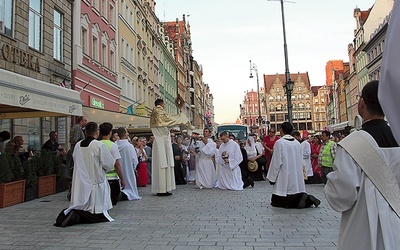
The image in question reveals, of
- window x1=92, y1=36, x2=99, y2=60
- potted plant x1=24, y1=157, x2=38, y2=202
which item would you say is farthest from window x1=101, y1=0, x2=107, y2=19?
potted plant x1=24, y1=157, x2=38, y2=202

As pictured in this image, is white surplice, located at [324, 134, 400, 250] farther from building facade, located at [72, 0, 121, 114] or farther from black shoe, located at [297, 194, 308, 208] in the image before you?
building facade, located at [72, 0, 121, 114]

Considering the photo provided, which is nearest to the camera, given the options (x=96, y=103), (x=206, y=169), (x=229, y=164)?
(x=229, y=164)

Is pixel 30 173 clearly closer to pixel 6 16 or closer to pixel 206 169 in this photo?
pixel 206 169

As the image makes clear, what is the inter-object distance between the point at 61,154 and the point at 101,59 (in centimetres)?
1405

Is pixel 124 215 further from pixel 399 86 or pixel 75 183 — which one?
pixel 399 86

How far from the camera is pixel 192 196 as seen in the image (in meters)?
11.6

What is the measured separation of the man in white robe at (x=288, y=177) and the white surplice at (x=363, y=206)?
633cm

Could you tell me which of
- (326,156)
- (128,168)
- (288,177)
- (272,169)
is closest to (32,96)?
(128,168)

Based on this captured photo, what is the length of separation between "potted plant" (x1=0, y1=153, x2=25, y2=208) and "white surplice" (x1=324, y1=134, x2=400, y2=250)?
8728 mm

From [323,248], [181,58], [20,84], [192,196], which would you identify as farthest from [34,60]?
[181,58]

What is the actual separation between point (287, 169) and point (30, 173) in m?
7.10

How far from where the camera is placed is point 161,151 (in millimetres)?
11773

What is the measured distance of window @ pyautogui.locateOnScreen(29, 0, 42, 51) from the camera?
52.9 feet

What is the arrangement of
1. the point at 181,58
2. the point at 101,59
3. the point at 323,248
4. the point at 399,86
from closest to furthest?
1. the point at 399,86
2. the point at 323,248
3. the point at 101,59
4. the point at 181,58
